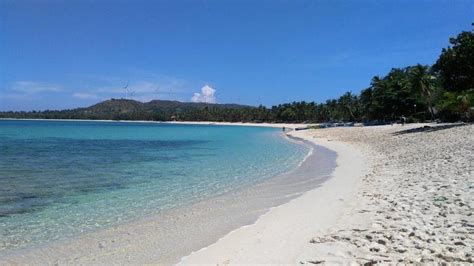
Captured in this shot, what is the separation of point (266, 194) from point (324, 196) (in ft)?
7.29

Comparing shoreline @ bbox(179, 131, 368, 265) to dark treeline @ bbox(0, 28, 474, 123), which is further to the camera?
dark treeline @ bbox(0, 28, 474, 123)

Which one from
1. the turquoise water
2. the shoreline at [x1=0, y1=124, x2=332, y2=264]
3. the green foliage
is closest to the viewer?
the shoreline at [x1=0, y1=124, x2=332, y2=264]

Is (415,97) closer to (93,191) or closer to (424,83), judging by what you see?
(424,83)

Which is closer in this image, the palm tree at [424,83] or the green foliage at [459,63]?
the green foliage at [459,63]

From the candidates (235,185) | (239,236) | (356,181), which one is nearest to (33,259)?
(239,236)

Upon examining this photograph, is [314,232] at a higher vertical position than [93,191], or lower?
higher

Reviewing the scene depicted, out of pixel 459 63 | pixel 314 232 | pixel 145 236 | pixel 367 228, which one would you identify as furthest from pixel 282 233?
pixel 459 63

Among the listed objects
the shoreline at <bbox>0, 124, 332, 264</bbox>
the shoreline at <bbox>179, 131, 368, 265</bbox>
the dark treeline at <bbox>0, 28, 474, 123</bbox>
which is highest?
the dark treeline at <bbox>0, 28, 474, 123</bbox>

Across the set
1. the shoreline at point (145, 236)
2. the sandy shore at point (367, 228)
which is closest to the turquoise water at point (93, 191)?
the shoreline at point (145, 236)

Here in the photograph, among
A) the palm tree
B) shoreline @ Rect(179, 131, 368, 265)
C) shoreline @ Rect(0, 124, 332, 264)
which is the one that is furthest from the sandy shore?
the palm tree

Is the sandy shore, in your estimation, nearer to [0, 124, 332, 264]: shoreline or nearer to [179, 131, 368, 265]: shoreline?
[179, 131, 368, 265]: shoreline

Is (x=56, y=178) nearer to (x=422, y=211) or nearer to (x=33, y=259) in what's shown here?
(x=33, y=259)

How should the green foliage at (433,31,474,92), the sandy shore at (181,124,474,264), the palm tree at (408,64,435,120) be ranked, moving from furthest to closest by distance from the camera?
the palm tree at (408,64,435,120)
the green foliage at (433,31,474,92)
the sandy shore at (181,124,474,264)

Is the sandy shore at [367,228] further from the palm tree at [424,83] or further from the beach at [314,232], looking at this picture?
the palm tree at [424,83]
